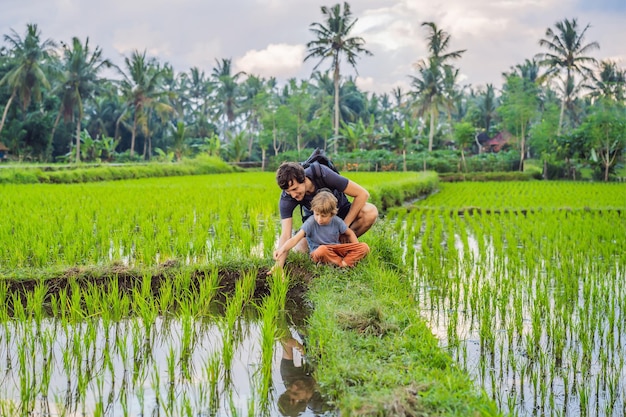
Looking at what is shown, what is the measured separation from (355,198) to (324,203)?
50cm

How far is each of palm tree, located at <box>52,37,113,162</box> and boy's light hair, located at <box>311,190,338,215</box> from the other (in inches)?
1014

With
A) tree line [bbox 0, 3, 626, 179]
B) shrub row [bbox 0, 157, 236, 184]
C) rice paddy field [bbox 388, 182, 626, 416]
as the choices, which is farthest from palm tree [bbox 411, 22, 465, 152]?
rice paddy field [bbox 388, 182, 626, 416]

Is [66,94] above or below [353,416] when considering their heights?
above

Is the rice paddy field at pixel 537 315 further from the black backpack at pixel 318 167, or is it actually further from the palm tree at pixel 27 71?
the palm tree at pixel 27 71

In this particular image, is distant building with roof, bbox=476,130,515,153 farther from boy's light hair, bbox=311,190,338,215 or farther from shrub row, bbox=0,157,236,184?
boy's light hair, bbox=311,190,338,215

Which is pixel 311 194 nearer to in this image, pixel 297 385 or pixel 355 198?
pixel 355 198

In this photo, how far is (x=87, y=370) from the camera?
2787 millimetres

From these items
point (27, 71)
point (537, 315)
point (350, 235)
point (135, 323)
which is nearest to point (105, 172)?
point (27, 71)

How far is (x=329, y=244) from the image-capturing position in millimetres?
3949

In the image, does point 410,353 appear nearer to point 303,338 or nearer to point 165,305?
point 303,338

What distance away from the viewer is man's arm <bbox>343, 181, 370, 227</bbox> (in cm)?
407

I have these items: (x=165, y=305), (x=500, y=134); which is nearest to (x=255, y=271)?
(x=165, y=305)

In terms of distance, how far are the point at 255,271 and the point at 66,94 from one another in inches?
1051

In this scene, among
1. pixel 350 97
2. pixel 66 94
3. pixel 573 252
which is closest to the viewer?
pixel 573 252
